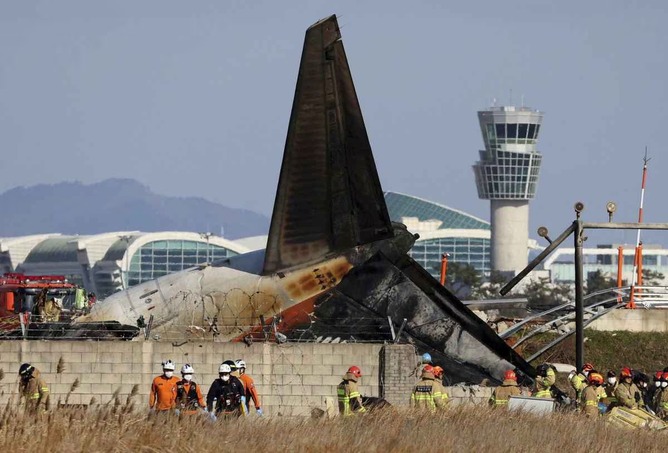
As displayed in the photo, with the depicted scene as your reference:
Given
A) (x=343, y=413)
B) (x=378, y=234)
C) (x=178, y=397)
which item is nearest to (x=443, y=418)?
(x=343, y=413)

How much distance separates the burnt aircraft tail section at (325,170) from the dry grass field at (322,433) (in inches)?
369

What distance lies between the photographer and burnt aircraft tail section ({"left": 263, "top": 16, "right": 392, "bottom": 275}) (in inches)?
1457

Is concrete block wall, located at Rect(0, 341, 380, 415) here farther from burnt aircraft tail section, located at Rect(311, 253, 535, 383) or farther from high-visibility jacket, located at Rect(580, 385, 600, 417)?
high-visibility jacket, located at Rect(580, 385, 600, 417)

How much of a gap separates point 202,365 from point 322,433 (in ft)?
40.5

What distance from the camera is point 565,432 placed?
2680cm

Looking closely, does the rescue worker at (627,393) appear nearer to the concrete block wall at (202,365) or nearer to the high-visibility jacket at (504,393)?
the high-visibility jacket at (504,393)

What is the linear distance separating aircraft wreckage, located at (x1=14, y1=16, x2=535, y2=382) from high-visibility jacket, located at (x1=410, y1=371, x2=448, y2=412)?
720 cm

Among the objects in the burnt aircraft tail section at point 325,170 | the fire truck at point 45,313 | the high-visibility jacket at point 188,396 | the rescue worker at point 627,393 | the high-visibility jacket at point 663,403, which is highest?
the burnt aircraft tail section at point 325,170

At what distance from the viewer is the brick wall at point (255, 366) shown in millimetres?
35000

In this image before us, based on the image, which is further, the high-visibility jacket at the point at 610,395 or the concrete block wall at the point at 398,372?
the concrete block wall at the point at 398,372

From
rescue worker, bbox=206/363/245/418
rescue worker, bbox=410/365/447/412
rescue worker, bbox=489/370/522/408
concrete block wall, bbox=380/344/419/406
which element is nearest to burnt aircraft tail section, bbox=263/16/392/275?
concrete block wall, bbox=380/344/419/406

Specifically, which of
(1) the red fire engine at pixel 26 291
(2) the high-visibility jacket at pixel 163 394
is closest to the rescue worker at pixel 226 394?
(2) the high-visibility jacket at pixel 163 394

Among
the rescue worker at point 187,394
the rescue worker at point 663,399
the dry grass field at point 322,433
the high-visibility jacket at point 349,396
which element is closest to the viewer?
the dry grass field at point 322,433

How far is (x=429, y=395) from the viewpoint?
29406mm
